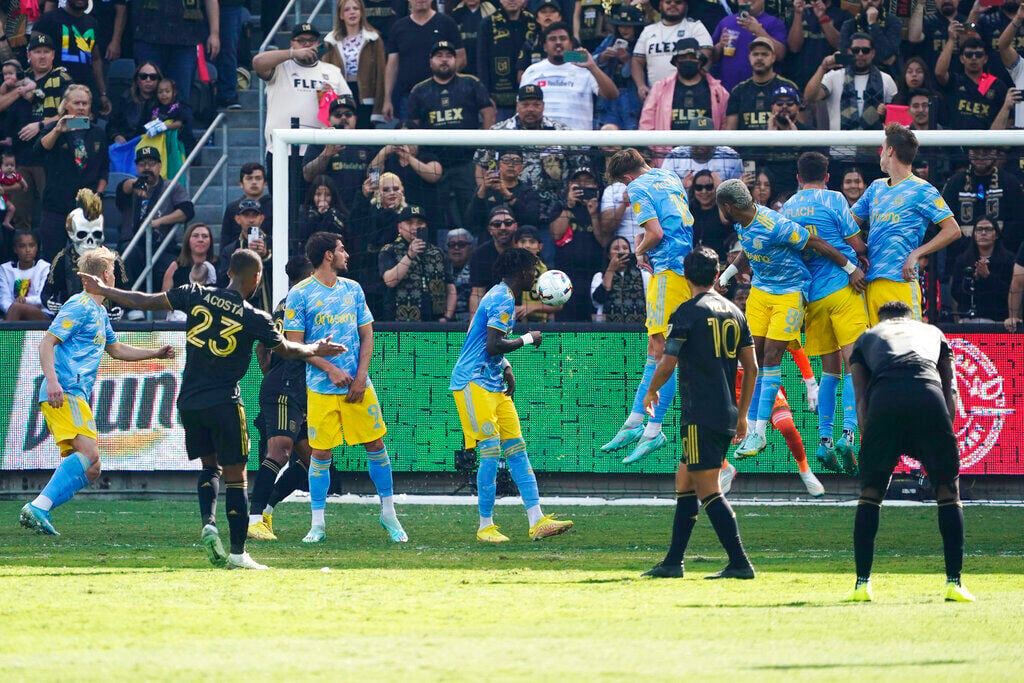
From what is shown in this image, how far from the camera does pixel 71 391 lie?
12.2 meters

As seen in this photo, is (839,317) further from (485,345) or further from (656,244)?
(485,345)

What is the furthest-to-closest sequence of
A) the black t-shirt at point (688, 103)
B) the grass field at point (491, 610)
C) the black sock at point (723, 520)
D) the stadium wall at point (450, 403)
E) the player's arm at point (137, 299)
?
the black t-shirt at point (688, 103)
the stadium wall at point (450, 403)
the player's arm at point (137, 299)
the black sock at point (723, 520)
the grass field at point (491, 610)

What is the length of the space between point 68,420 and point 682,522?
218 inches

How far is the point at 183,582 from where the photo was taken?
367 inches

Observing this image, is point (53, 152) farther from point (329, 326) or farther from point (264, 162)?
point (329, 326)

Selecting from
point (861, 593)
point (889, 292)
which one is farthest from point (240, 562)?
point (889, 292)

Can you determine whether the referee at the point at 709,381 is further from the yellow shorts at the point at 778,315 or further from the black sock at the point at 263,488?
the black sock at the point at 263,488

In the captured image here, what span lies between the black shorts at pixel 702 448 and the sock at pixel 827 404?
3.53 meters

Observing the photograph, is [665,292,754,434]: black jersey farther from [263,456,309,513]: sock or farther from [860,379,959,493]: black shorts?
[263,456,309,513]: sock

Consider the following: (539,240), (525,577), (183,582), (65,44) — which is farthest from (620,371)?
(65,44)

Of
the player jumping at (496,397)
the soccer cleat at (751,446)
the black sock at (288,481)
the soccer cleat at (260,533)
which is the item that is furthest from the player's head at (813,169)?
the soccer cleat at (260,533)

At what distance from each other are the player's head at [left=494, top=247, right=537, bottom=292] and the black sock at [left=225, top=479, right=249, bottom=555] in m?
3.02

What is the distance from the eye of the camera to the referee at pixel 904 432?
8.61 meters

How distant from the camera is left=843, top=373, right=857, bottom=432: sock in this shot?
12.7m
